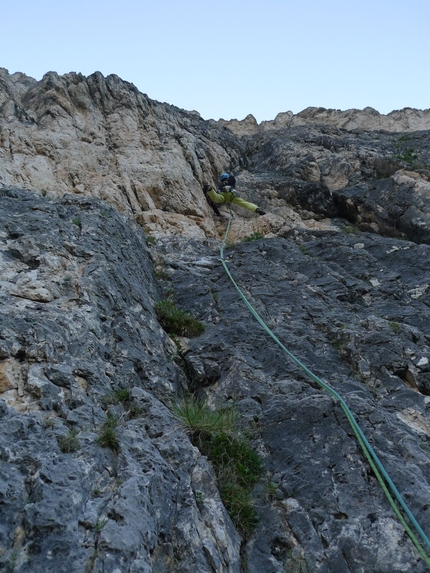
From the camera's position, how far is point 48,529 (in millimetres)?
3943

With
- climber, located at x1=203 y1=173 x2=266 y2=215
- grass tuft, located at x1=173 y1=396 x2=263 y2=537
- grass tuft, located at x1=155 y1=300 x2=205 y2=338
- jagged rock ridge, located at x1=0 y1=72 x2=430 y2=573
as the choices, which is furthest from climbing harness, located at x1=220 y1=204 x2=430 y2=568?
climber, located at x1=203 y1=173 x2=266 y2=215

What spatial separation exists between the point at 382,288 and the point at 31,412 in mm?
7915

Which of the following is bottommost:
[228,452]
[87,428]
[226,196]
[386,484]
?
[228,452]

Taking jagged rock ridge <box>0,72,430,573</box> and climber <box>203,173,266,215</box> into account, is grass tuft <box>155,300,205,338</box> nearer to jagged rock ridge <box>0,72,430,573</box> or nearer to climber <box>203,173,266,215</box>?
jagged rock ridge <box>0,72,430,573</box>

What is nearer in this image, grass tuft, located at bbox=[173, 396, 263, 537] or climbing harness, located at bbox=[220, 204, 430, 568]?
climbing harness, located at bbox=[220, 204, 430, 568]

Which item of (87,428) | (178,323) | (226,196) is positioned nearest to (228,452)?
(87,428)

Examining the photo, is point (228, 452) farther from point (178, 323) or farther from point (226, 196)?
point (226, 196)

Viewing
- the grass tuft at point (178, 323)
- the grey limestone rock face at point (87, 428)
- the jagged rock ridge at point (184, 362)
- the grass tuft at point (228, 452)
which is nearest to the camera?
the grey limestone rock face at point (87, 428)

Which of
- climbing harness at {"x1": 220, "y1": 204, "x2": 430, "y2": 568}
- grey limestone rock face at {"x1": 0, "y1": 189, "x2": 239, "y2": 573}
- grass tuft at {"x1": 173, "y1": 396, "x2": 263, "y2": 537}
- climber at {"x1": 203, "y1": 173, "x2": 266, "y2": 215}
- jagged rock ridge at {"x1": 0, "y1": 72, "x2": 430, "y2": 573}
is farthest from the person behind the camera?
climber at {"x1": 203, "y1": 173, "x2": 266, "y2": 215}

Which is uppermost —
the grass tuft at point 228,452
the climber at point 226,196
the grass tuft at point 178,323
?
the climber at point 226,196

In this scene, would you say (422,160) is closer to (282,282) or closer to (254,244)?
(254,244)

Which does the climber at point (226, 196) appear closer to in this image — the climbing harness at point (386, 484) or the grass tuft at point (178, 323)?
the grass tuft at point (178, 323)

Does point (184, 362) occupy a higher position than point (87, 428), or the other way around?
point (87, 428)

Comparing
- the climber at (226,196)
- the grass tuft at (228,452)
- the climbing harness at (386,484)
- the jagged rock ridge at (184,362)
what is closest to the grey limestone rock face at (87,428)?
the jagged rock ridge at (184,362)
